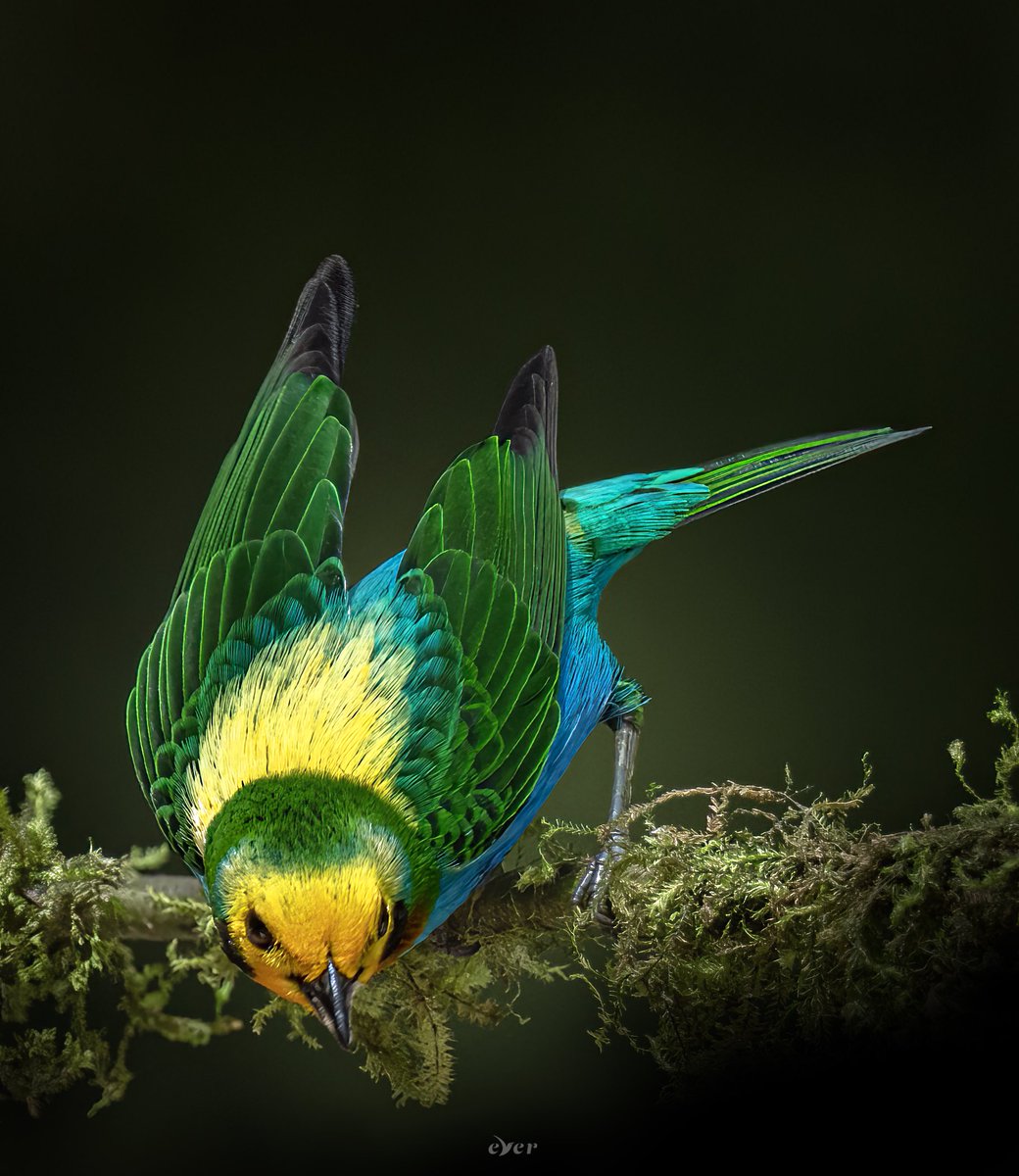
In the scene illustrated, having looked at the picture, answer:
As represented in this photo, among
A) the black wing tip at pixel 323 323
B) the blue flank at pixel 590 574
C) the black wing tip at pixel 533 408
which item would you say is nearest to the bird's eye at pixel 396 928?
the blue flank at pixel 590 574

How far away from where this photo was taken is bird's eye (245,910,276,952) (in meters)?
1.41

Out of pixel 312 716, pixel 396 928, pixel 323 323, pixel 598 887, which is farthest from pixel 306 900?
pixel 323 323

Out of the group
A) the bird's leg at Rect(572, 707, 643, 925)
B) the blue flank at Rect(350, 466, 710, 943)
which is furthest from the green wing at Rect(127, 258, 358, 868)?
the bird's leg at Rect(572, 707, 643, 925)

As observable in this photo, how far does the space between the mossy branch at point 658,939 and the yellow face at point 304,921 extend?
1.19 ft

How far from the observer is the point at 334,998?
1.41m

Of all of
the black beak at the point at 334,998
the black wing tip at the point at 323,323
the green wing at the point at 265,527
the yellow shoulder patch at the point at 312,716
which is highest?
the black wing tip at the point at 323,323

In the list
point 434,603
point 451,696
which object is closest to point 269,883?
point 451,696

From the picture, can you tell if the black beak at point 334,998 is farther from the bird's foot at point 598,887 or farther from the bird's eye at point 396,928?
the bird's foot at point 598,887

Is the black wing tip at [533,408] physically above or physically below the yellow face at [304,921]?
above

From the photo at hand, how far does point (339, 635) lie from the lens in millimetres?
1761

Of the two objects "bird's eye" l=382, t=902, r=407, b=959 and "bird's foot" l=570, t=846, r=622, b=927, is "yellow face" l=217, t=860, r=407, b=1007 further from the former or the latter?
"bird's foot" l=570, t=846, r=622, b=927

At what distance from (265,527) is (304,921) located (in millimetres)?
707

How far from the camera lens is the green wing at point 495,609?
1707 mm

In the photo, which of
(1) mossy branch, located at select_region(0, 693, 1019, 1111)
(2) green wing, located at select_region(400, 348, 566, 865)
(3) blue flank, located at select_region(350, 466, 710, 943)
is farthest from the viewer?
(3) blue flank, located at select_region(350, 466, 710, 943)
